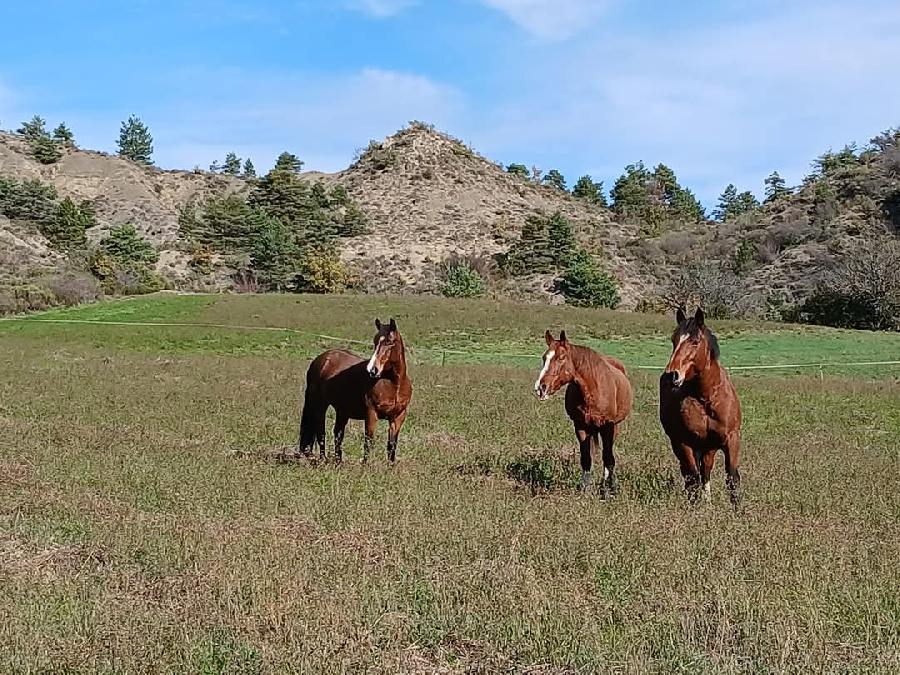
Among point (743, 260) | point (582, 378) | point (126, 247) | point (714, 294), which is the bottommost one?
point (582, 378)

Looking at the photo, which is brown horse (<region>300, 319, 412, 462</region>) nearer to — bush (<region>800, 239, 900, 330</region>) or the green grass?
the green grass

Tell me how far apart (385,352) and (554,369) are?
8.24 ft

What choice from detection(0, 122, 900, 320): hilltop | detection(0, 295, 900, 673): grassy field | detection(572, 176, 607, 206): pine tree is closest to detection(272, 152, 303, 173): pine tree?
detection(0, 122, 900, 320): hilltop

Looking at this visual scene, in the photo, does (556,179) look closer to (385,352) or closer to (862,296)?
(862,296)

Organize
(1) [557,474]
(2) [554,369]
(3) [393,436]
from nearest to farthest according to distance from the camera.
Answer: (2) [554,369], (1) [557,474], (3) [393,436]

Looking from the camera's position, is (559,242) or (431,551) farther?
(559,242)

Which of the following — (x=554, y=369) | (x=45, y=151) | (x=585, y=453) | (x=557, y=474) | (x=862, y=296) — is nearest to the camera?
(x=554, y=369)

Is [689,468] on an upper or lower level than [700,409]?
lower

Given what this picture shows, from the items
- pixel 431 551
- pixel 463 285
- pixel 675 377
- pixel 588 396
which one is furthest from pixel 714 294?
pixel 431 551

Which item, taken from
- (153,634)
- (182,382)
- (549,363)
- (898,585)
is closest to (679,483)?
(549,363)

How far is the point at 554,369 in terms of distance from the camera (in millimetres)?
9742

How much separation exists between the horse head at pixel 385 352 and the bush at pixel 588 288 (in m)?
53.3

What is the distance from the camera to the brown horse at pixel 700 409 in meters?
8.53

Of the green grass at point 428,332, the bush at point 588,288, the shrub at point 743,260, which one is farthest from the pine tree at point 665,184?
the green grass at point 428,332
